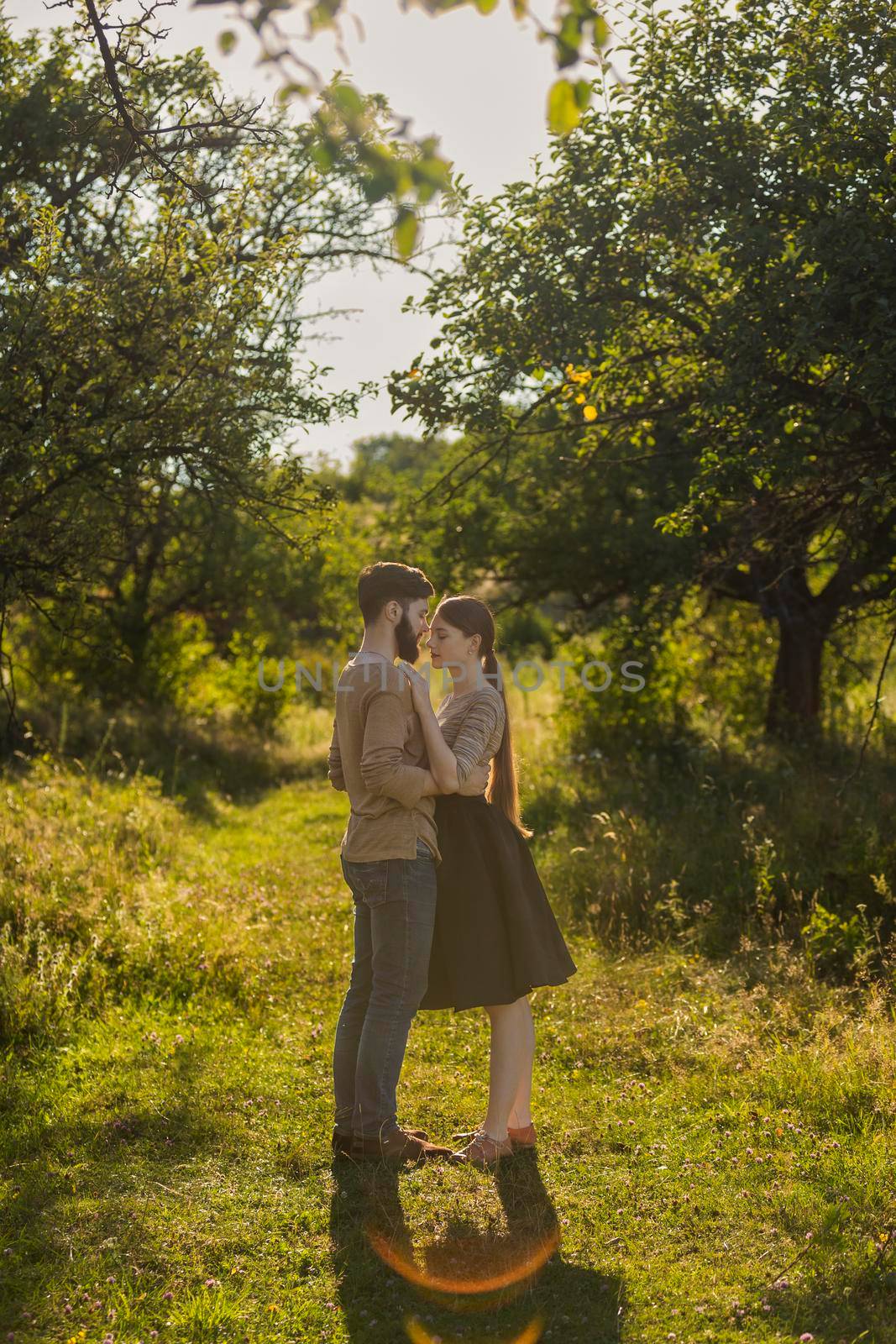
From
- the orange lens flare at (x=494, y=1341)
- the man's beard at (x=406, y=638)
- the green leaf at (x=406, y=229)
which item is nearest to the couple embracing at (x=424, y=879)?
the man's beard at (x=406, y=638)

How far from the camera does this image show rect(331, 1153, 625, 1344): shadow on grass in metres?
3.50

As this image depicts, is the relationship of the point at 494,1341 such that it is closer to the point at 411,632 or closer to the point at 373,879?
the point at 373,879

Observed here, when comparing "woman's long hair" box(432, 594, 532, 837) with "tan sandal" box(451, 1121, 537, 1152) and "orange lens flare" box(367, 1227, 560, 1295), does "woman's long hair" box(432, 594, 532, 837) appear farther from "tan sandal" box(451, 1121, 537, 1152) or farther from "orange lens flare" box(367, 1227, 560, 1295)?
"orange lens flare" box(367, 1227, 560, 1295)

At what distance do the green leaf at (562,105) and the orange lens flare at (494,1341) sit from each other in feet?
10.7

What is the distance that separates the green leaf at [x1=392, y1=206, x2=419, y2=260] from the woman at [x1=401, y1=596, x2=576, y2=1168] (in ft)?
6.58

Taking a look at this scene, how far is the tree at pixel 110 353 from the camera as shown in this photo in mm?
5520

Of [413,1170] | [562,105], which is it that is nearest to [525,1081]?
[413,1170]

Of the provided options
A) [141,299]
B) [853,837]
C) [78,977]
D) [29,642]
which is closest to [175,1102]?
[78,977]

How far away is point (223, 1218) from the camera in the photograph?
4.18 metres

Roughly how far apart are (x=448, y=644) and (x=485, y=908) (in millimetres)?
1030

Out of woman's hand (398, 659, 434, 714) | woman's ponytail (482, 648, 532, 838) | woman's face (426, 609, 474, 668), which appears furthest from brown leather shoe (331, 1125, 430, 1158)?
woman's face (426, 609, 474, 668)

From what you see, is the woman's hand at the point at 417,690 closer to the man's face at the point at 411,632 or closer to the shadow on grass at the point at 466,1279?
the man's face at the point at 411,632

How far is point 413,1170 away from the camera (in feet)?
14.7

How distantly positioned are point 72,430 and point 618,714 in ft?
26.5
